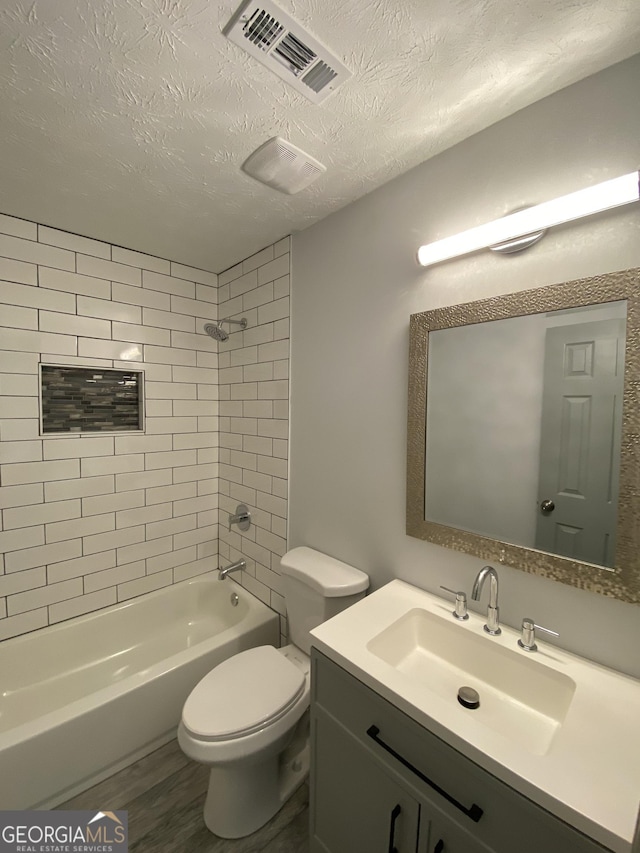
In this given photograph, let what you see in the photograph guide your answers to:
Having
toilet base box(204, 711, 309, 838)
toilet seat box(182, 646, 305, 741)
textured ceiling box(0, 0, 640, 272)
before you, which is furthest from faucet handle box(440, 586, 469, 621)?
textured ceiling box(0, 0, 640, 272)

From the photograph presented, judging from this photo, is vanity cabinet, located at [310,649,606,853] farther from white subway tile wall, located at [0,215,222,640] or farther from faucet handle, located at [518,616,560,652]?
white subway tile wall, located at [0,215,222,640]

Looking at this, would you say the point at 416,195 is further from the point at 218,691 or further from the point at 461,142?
the point at 218,691

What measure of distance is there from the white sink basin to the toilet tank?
323 millimetres

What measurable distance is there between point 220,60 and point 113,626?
263 cm

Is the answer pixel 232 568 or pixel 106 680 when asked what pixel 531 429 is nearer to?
pixel 232 568

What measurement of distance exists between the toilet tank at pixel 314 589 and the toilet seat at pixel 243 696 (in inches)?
6.2

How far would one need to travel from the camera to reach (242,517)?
85.3 inches

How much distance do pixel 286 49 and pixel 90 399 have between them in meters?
1.84

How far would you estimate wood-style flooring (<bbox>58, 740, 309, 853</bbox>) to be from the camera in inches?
49.0

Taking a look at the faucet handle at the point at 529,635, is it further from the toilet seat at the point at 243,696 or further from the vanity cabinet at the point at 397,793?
the toilet seat at the point at 243,696

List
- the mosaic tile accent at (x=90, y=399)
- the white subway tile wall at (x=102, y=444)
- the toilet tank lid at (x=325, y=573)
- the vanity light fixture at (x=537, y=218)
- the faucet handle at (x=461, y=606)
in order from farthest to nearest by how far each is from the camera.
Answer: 1. the mosaic tile accent at (x=90, y=399)
2. the white subway tile wall at (x=102, y=444)
3. the toilet tank lid at (x=325, y=573)
4. the faucet handle at (x=461, y=606)
5. the vanity light fixture at (x=537, y=218)

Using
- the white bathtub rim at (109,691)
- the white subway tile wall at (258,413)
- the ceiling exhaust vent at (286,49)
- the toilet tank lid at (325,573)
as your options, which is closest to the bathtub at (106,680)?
the white bathtub rim at (109,691)

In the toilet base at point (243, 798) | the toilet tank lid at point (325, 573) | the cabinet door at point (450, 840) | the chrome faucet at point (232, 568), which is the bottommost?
the toilet base at point (243, 798)

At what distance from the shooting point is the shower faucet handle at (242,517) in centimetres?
217
